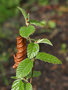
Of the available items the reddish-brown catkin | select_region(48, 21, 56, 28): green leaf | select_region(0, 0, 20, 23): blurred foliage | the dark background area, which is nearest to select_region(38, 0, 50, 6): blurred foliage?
the dark background area

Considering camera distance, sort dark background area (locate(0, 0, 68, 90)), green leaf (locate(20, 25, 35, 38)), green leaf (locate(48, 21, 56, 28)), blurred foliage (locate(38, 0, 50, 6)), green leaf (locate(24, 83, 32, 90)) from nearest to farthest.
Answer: green leaf (locate(20, 25, 35, 38))
green leaf (locate(24, 83, 32, 90))
dark background area (locate(0, 0, 68, 90))
green leaf (locate(48, 21, 56, 28))
blurred foliage (locate(38, 0, 50, 6))

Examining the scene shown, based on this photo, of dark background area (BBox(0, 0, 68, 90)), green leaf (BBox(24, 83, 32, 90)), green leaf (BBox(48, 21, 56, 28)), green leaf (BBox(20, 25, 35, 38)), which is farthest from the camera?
green leaf (BBox(48, 21, 56, 28))

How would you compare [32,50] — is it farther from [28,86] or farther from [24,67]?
[28,86]

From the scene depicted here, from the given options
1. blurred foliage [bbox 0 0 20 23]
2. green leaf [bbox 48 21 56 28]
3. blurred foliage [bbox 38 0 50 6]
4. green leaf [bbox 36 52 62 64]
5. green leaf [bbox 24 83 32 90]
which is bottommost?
green leaf [bbox 24 83 32 90]

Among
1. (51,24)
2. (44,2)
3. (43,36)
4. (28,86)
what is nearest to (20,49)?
(28,86)

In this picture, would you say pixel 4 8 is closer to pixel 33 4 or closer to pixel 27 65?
pixel 33 4

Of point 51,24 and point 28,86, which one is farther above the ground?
point 51,24

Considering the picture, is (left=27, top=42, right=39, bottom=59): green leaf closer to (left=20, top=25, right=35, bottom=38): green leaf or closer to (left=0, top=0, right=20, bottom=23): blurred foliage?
(left=20, top=25, right=35, bottom=38): green leaf

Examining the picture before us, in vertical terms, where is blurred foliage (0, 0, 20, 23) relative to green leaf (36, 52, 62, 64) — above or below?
above
